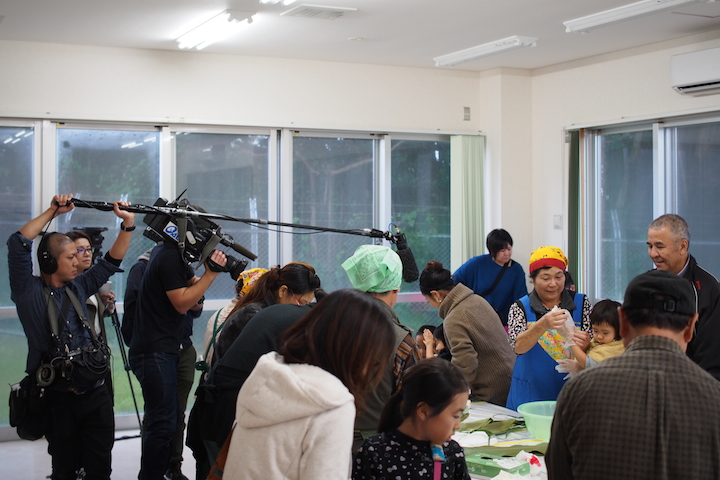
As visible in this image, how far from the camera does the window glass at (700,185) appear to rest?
5008 mm

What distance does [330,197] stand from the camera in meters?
5.81

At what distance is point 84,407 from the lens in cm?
306

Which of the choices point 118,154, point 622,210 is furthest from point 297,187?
point 622,210

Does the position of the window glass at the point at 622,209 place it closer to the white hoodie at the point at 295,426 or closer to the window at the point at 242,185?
the window at the point at 242,185

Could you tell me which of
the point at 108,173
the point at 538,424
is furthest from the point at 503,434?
the point at 108,173

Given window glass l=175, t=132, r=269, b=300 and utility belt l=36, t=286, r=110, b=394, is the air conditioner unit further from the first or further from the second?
utility belt l=36, t=286, r=110, b=394

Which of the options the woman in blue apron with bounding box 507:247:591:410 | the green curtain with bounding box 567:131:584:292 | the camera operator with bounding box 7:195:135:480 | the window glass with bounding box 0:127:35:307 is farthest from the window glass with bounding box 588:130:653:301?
the window glass with bounding box 0:127:35:307

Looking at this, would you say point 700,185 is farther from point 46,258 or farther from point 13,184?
point 13,184

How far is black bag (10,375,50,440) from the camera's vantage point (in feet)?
9.79

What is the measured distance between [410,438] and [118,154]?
13.7 ft

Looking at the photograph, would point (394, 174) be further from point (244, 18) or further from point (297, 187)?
point (244, 18)

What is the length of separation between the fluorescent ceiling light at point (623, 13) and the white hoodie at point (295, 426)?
340cm

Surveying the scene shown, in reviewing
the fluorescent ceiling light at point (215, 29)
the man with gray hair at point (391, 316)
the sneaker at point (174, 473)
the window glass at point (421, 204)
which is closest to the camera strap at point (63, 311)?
the sneaker at point (174, 473)

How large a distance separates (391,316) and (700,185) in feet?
12.7
